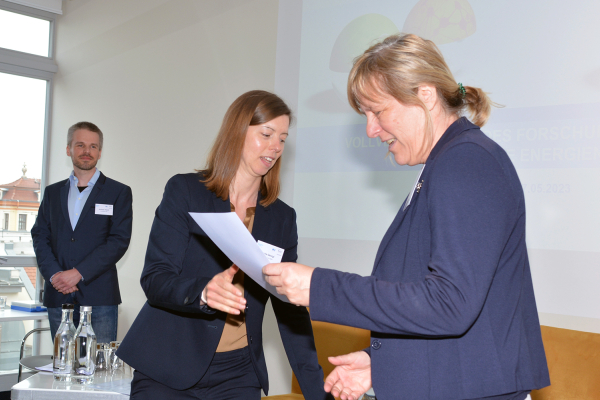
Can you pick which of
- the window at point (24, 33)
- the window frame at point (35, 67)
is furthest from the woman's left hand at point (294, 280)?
the window at point (24, 33)

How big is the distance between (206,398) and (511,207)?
1.14 metres

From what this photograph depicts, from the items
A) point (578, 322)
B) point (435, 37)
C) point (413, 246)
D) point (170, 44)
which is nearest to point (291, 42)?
point (435, 37)

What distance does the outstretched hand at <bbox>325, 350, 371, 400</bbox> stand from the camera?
1.21 m

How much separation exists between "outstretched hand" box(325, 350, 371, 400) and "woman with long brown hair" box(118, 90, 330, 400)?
1.04 ft

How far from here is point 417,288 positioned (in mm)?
931

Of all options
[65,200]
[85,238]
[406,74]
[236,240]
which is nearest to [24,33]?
[65,200]

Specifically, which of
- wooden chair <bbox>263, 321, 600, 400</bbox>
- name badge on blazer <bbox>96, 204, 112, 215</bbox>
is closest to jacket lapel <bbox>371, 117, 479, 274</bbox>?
wooden chair <bbox>263, 321, 600, 400</bbox>

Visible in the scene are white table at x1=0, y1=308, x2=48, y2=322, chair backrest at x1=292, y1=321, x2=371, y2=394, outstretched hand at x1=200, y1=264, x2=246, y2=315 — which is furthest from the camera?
white table at x1=0, y1=308, x2=48, y2=322

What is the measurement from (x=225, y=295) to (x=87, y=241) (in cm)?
286

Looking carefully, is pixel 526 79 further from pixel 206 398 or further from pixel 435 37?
pixel 206 398

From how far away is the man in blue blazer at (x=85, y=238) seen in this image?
3740 mm

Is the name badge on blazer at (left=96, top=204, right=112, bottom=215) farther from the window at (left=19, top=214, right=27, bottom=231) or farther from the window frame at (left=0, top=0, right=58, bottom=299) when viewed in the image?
the window at (left=19, top=214, right=27, bottom=231)

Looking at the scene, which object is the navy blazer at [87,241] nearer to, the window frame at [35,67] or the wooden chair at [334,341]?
the wooden chair at [334,341]

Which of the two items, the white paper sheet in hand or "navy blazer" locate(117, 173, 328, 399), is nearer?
the white paper sheet in hand
